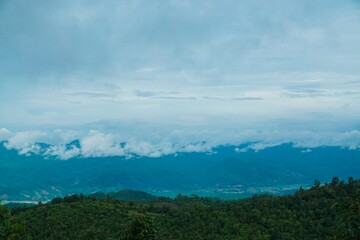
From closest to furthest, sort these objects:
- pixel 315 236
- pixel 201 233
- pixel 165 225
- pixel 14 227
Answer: pixel 14 227
pixel 315 236
pixel 201 233
pixel 165 225

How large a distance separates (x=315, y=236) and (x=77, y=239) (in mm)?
23304

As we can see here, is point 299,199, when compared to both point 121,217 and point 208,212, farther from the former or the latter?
point 121,217

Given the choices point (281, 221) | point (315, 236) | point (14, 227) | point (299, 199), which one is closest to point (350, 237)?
point (14, 227)

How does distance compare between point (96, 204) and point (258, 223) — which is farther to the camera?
point (96, 204)

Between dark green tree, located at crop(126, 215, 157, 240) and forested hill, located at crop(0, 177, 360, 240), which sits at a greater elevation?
dark green tree, located at crop(126, 215, 157, 240)

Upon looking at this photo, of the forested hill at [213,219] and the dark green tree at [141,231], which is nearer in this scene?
the dark green tree at [141,231]

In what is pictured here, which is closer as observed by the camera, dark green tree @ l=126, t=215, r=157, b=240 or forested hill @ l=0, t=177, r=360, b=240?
dark green tree @ l=126, t=215, r=157, b=240

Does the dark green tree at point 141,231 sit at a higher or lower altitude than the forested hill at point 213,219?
higher

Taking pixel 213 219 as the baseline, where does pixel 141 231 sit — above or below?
above

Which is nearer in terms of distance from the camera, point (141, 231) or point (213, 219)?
point (141, 231)

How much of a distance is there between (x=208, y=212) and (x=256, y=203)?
7341 mm

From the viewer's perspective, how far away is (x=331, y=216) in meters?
43.9

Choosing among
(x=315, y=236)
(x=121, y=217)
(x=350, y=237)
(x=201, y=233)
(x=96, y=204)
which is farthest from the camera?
(x=96, y=204)

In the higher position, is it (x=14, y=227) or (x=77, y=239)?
(x=14, y=227)
